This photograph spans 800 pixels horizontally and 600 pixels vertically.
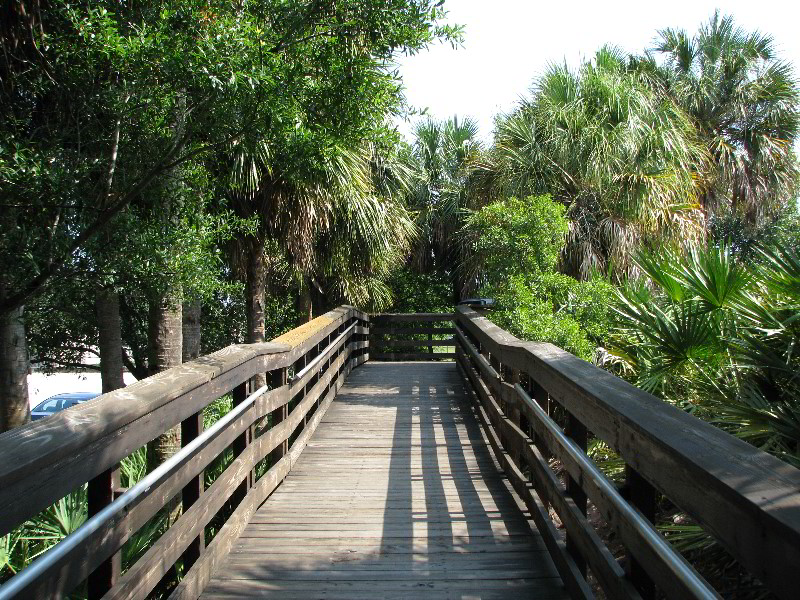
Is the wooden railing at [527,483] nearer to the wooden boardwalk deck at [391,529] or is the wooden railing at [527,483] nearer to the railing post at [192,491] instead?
the railing post at [192,491]

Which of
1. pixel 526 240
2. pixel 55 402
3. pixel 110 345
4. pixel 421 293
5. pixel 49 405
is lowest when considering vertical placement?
pixel 49 405

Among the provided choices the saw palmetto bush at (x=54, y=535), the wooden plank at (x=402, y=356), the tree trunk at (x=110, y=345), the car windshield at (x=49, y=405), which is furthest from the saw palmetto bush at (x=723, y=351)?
the car windshield at (x=49, y=405)

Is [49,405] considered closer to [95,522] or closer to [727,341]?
[727,341]

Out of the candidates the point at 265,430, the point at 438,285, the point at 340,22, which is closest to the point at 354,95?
the point at 340,22

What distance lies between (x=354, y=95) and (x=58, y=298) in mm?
3356

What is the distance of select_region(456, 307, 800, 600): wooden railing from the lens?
1456mm

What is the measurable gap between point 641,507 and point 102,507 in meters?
1.71

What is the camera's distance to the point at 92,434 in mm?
2119

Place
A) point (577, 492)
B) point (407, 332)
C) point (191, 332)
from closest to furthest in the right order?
point (577, 492) → point (191, 332) → point (407, 332)

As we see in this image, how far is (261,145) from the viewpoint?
21.6 feet

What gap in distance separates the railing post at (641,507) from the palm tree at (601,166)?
355 inches

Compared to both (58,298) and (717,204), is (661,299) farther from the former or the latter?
(717,204)

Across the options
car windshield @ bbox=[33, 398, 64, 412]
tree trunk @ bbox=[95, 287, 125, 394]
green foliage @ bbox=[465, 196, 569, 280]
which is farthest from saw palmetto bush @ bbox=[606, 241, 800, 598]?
car windshield @ bbox=[33, 398, 64, 412]

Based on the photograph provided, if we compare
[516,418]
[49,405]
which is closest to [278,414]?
[516,418]
